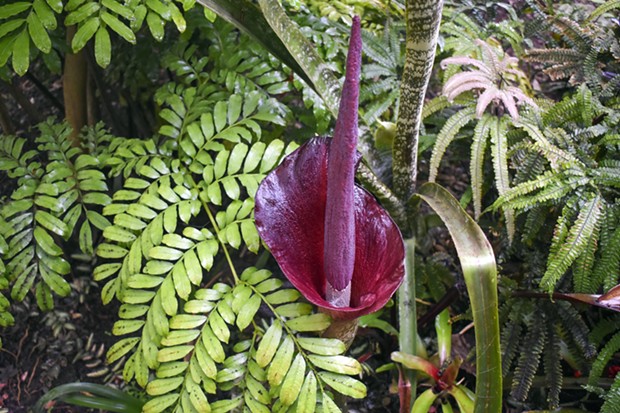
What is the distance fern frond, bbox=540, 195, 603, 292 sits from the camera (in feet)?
3.09

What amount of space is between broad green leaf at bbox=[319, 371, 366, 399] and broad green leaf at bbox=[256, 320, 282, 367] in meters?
0.08

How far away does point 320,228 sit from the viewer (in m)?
0.89

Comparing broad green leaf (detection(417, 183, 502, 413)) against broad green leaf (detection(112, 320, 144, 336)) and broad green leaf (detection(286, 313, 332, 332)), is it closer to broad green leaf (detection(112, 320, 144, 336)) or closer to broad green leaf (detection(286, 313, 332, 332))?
broad green leaf (detection(286, 313, 332, 332))

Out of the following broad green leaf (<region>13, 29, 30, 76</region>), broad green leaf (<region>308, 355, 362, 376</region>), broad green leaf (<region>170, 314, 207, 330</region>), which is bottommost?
broad green leaf (<region>308, 355, 362, 376</region>)

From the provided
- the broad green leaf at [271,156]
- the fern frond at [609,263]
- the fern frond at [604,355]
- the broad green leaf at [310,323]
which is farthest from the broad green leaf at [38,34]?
the fern frond at [604,355]

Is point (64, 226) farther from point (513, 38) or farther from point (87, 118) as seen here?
point (513, 38)

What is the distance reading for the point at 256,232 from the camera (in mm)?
932

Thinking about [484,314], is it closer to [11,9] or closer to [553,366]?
[553,366]

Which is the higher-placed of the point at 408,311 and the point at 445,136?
the point at 445,136

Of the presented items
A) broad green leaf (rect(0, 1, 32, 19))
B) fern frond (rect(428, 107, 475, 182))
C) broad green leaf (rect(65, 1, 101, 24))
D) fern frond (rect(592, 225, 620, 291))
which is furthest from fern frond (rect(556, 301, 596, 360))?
broad green leaf (rect(0, 1, 32, 19))

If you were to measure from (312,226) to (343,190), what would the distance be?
Answer: 0.51 ft

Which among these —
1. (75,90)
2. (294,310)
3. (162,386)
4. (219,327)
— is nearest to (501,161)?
(294,310)

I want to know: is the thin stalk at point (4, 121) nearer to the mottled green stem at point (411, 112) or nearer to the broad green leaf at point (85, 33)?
the broad green leaf at point (85, 33)

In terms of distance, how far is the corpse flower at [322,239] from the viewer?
82cm
